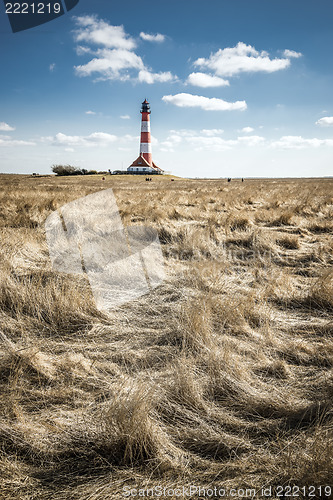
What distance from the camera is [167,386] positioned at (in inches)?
75.2

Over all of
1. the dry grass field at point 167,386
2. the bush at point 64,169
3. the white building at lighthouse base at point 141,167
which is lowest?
the dry grass field at point 167,386

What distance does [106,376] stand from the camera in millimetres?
2096

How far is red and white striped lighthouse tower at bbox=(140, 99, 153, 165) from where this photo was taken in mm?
63094

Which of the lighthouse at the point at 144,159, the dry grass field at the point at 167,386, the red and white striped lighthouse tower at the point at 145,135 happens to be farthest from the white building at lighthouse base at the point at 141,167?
the dry grass field at the point at 167,386

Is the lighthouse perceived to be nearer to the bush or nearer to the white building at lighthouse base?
the white building at lighthouse base

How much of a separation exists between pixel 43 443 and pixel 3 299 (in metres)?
1.98

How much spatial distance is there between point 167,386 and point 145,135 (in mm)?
68275

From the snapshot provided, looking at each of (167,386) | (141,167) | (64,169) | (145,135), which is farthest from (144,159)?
(167,386)

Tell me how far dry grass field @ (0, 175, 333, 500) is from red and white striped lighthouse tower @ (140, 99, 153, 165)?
2574 inches

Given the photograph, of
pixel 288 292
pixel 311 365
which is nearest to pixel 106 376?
pixel 311 365

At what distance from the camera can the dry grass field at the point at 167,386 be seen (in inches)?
53.7

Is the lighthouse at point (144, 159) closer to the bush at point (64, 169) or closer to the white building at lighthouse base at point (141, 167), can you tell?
the white building at lighthouse base at point (141, 167)

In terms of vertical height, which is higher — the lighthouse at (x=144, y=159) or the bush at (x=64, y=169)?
the lighthouse at (x=144, y=159)

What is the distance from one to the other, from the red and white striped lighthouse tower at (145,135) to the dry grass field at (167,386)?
65384 mm
